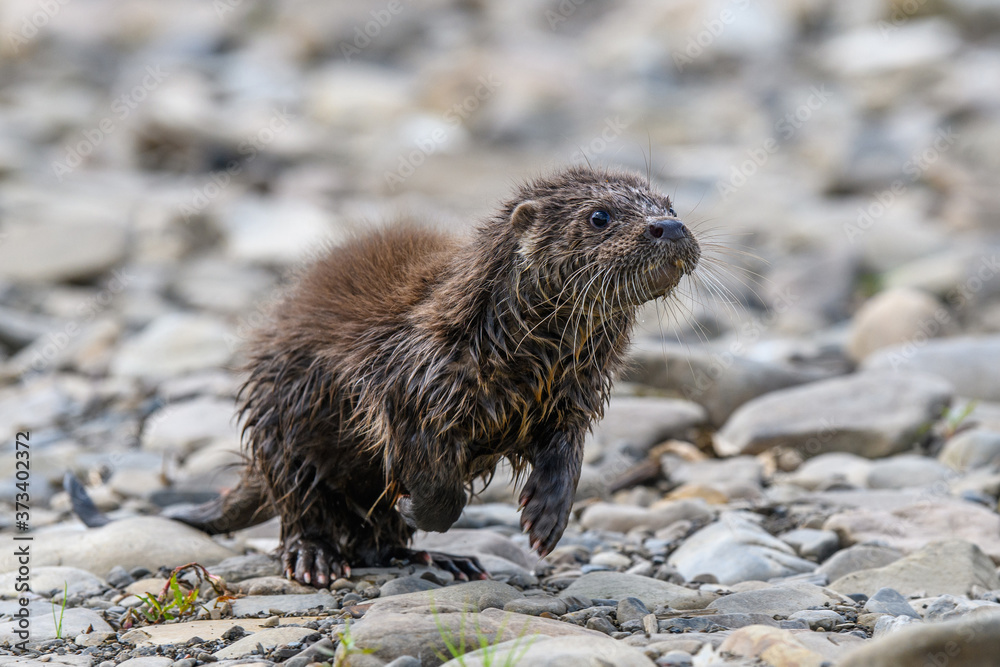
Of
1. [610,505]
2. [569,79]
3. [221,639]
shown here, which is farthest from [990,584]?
[569,79]

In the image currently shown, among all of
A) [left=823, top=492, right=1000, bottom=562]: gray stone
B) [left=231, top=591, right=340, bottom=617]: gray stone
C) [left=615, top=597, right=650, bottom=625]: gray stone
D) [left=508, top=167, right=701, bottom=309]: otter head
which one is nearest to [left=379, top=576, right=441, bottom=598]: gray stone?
[left=231, top=591, right=340, bottom=617]: gray stone

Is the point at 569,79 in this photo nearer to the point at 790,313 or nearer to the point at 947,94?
the point at 947,94

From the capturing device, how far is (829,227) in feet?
55.5

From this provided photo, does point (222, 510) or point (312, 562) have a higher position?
point (222, 510)

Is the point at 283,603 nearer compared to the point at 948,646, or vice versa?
the point at 948,646

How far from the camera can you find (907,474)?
7344mm

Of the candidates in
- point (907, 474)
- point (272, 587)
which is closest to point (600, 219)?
point (272, 587)

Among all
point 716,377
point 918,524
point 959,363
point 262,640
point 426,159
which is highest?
point 426,159

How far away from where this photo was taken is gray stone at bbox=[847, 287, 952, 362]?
10.8 metres

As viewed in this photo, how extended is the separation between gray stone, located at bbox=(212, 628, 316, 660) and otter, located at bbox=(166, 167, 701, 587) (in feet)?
2.41

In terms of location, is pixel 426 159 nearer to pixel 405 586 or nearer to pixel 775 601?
pixel 405 586

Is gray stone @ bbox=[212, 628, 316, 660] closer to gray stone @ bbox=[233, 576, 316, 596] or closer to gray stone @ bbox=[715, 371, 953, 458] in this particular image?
gray stone @ bbox=[233, 576, 316, 596]

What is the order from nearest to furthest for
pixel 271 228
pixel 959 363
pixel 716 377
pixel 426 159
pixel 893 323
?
pixel 716 377 → pixel 959 363 → pixel 893 323 → pixel 271 228 → pixel 426 159

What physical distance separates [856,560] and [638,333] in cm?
556
